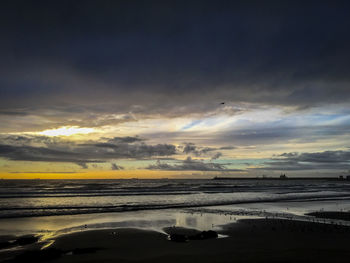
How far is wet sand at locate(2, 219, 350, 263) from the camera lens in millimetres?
12680

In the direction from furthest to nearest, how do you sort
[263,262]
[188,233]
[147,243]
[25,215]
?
[25,215]
[188,233]
[147,243]
[263,262]

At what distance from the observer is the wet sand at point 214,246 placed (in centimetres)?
1268

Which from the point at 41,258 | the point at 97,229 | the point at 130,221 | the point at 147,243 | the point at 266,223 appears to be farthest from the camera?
the point at 130,221

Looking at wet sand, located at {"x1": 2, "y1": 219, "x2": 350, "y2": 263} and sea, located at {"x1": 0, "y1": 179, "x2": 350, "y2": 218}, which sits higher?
wet sand, located at {"x1": 2, "y1": 219, "x2": 350, "y2": 263}

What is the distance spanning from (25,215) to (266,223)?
23644 millimetres

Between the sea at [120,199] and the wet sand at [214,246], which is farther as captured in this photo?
the sea at [120,199]

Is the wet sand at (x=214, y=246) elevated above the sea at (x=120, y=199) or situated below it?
above

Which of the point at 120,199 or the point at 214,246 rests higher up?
the point at 214,246

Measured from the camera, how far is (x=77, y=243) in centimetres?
1600

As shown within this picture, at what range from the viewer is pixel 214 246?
48.4 ft

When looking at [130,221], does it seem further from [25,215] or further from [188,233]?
[25,215]

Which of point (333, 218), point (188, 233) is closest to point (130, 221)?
point (188, 233)

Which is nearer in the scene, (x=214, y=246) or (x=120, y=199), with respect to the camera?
(x=214, y=246)

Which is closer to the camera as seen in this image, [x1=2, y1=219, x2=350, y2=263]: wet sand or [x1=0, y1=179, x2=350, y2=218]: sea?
[x1=2, y1=219, x2=350, y2=263]: wet sand
